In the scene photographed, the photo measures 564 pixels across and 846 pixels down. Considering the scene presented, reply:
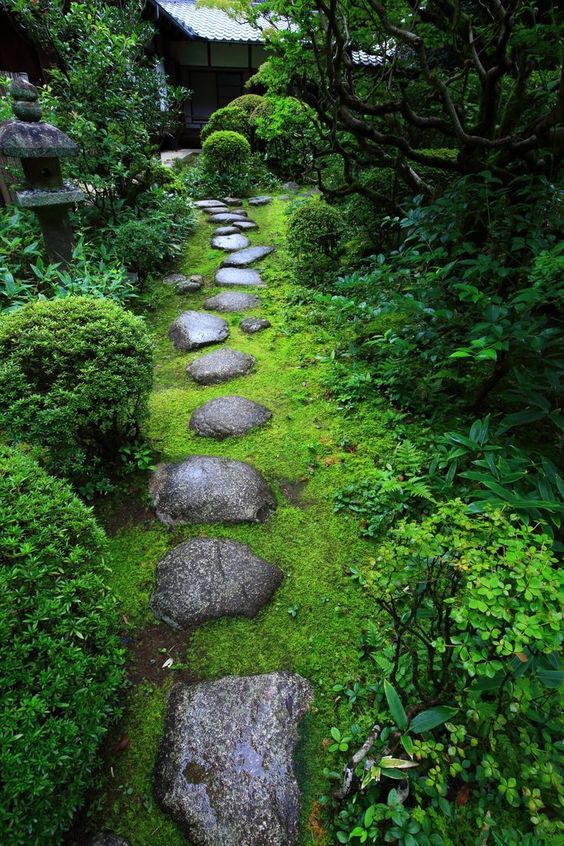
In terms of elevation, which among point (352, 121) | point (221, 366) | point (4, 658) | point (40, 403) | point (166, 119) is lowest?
point (221, 366)

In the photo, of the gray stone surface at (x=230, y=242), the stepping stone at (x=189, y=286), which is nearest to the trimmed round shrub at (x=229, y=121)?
the gray stone surface at (x=230, y=242)

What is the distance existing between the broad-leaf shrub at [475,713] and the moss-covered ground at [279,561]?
15.0 inches

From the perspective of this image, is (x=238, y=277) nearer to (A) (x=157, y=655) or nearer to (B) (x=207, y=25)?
(A) (x=157, y=655)

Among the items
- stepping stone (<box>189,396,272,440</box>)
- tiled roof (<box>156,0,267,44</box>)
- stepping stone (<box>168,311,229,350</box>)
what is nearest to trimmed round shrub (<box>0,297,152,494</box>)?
stepping stone (<box>189,396,272,440</box>)

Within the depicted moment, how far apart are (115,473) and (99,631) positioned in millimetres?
1667

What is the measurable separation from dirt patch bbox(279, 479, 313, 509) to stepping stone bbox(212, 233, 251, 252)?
20.0 ft

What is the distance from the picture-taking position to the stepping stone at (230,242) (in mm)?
8172

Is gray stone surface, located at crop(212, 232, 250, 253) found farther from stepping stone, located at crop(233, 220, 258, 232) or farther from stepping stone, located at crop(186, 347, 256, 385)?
stepping stone, located at crop(186, 347, 256, 385)

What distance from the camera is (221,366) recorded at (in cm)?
481

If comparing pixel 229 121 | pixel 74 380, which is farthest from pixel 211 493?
pixel 229 121

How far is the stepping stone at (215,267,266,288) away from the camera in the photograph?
6.91 metres

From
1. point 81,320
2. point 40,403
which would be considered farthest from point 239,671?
point 81,320

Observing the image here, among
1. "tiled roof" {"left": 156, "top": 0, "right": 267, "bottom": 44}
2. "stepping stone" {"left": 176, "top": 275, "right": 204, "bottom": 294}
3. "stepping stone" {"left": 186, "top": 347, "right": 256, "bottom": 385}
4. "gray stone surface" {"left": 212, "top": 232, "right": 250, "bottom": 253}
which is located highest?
"tiled roof" {"left": 156, "top": 0, "right": 267, "bottom": 44}

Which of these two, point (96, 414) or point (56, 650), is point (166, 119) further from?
point (56, 650)
